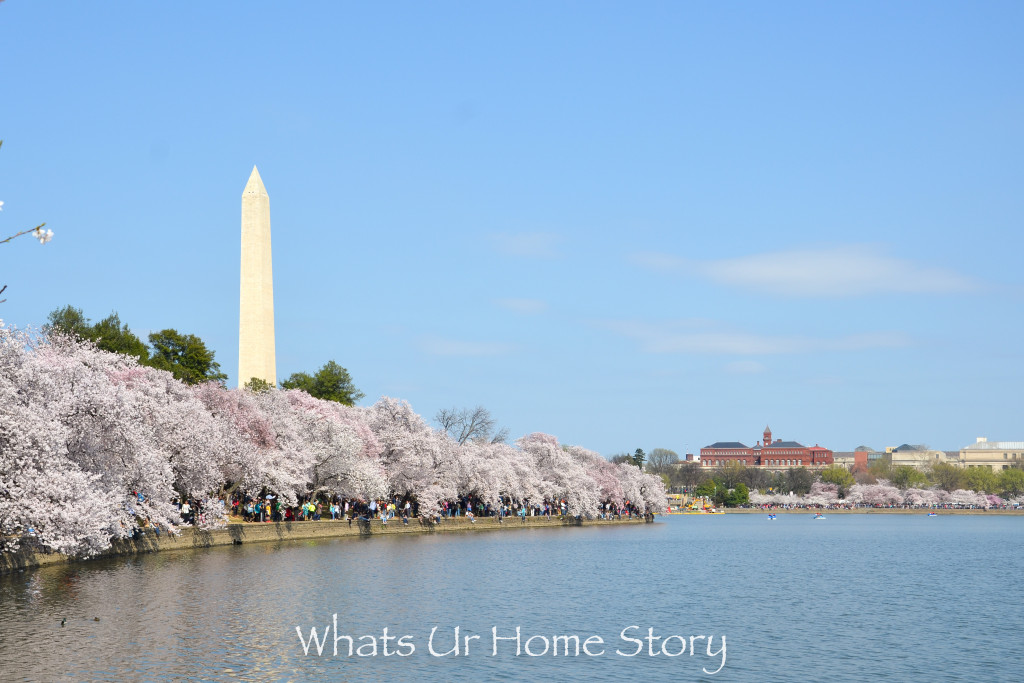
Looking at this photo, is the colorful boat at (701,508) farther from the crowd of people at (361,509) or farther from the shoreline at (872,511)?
the crowd of people at (361,509)

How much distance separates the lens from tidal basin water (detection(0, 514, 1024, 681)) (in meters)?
21.1

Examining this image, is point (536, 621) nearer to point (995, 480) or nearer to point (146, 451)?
point (146, 451)

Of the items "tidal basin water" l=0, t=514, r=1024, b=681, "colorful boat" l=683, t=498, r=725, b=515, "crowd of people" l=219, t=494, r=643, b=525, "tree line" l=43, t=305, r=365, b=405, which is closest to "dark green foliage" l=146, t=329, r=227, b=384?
"tree line" l=43, t=305, r=365, b=405

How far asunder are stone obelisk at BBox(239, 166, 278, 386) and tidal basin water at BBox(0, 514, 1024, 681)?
2340 centimetres

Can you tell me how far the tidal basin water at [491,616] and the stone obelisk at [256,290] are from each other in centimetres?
2340

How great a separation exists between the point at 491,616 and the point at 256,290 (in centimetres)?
4472

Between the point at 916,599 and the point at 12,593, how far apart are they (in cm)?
2788

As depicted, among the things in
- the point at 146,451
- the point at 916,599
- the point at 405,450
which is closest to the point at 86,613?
the point at 146,451

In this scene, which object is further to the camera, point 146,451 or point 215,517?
point 215,517

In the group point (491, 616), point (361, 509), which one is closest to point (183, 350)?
point (361, 509)

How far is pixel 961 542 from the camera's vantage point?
76.4 m

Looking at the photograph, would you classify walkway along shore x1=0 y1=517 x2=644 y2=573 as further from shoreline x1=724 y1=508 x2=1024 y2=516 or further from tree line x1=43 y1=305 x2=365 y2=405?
shoreline x1=724 y1=508 x2=1024 y2=516

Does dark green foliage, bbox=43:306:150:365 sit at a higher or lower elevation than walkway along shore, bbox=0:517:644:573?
higher

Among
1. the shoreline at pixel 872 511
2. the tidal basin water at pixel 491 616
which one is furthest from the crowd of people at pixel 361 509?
the shoreline at pixel 872 511
